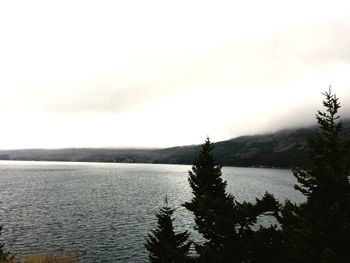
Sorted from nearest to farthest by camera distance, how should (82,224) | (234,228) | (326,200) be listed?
(326,200) < (234,228) < (82,224)

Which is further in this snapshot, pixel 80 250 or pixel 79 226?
pixel 79 226

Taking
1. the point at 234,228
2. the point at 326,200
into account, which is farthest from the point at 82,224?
the point at 326,200

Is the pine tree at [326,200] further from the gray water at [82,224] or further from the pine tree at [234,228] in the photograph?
the gray water at [82,224]

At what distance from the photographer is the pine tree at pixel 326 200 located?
39.8 feet

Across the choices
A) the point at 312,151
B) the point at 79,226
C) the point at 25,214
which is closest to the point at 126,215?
the point at 79,226

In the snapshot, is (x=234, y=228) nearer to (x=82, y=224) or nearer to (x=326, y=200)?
(x=326, y=200)

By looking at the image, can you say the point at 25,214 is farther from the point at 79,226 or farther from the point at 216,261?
the point at 216,261

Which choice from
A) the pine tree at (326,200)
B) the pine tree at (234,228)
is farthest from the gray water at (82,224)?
the pine tree at (326,200)

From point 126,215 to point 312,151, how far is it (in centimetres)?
8137

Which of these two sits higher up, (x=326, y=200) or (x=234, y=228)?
(x=326, y=200)

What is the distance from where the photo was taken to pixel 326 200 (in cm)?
1298

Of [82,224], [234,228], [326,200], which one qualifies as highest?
[326,200]

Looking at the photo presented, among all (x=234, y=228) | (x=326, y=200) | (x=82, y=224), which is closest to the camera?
(x=326, y=200)

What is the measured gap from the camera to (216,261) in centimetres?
1792
